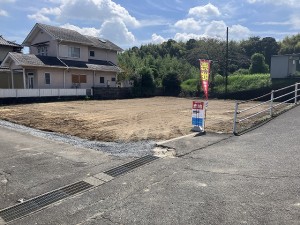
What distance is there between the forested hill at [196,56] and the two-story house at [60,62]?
169 inches

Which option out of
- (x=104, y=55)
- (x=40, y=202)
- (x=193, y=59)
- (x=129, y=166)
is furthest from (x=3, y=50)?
(x=40, y=202)

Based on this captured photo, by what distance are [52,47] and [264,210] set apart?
96.4ft

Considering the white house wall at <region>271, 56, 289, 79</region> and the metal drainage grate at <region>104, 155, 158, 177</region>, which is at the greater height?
the white house wall at <region>271, 56, 289, 79</region>

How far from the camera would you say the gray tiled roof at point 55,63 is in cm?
2550

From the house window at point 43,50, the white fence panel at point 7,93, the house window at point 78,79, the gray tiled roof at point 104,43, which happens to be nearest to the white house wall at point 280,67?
the gray tiled roof at point 104,43

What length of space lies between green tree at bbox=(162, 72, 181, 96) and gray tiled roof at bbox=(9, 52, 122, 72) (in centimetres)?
631

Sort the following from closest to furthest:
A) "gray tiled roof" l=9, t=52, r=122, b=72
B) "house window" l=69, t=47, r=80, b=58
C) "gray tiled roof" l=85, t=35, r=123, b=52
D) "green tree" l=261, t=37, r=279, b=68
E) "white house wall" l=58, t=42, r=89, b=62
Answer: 1. "gray tiled roof" l=9, t=52, r=122, b=72
2. "white house wall" l=58, t=42, r=89, b=62
3. "house window" l=69, t=47, r=80, b=58
4. "gray tiled roof" l=85, t=35, r=123, b=52
5. "green tree" l=261, t=37, r=279, b=68

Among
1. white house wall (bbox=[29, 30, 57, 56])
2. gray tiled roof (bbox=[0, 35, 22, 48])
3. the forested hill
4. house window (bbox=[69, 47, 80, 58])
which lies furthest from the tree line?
gray tiled roof (bbox=[0, 35, 22, 48])

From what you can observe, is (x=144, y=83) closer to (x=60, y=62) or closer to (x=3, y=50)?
(x=60, y=62)

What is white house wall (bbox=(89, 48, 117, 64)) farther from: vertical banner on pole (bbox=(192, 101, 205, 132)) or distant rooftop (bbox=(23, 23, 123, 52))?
vertical banner on pole (bbox=(192, 101, 205, 132))

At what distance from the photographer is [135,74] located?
3431 centimetres

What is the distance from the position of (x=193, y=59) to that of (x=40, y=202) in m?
45.4

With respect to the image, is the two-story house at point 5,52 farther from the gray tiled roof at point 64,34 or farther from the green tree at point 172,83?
the green tree at point 172,83

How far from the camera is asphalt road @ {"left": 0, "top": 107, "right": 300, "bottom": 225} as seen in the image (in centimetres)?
410
